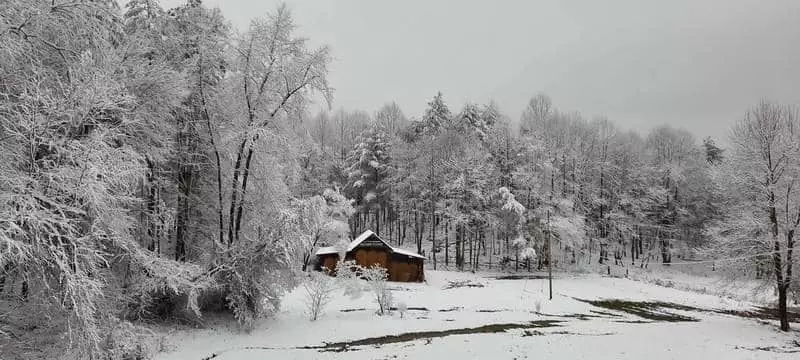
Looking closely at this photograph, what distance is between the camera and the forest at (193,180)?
7.61 m

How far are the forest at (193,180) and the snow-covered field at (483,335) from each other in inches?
51.8

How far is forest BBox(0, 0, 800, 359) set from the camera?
761 centimetres

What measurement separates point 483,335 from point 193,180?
1174 centimetres

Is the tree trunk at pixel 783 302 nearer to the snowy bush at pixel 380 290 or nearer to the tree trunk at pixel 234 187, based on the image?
the snowy bush at pixel 380 290

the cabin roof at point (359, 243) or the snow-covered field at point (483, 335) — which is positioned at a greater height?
the cabin roof at point (359, 243)

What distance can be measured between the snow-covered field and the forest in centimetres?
132

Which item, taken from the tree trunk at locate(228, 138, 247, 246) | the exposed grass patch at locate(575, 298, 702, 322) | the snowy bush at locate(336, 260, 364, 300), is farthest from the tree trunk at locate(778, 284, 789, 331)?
the tree trunk at locate(228, 138, 247, 246)

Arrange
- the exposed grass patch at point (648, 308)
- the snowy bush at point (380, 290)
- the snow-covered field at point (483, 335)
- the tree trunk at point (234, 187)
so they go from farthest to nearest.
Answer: the exposed grass patch at point (648, 308) < the snowy bush at point (380, 290) < the tree trunk at point (234, 187) < the snow-covered field at point (483, 335)

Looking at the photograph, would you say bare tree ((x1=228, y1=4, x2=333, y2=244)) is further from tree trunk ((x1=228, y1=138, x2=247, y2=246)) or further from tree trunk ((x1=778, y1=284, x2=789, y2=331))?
tree trunk ((x1=778, y1=284, x2=789, y2=331))

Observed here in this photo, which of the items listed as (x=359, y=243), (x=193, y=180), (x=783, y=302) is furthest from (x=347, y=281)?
(x=783, y=302)

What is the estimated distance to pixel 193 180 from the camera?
647 inches

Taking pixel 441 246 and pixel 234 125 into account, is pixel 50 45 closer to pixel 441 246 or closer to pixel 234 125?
pixel 234 125

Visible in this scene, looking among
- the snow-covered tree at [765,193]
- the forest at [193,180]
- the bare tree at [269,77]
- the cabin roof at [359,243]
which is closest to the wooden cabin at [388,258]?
the cabin roof at [359,243]

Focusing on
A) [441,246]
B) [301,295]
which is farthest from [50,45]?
[441,246]
